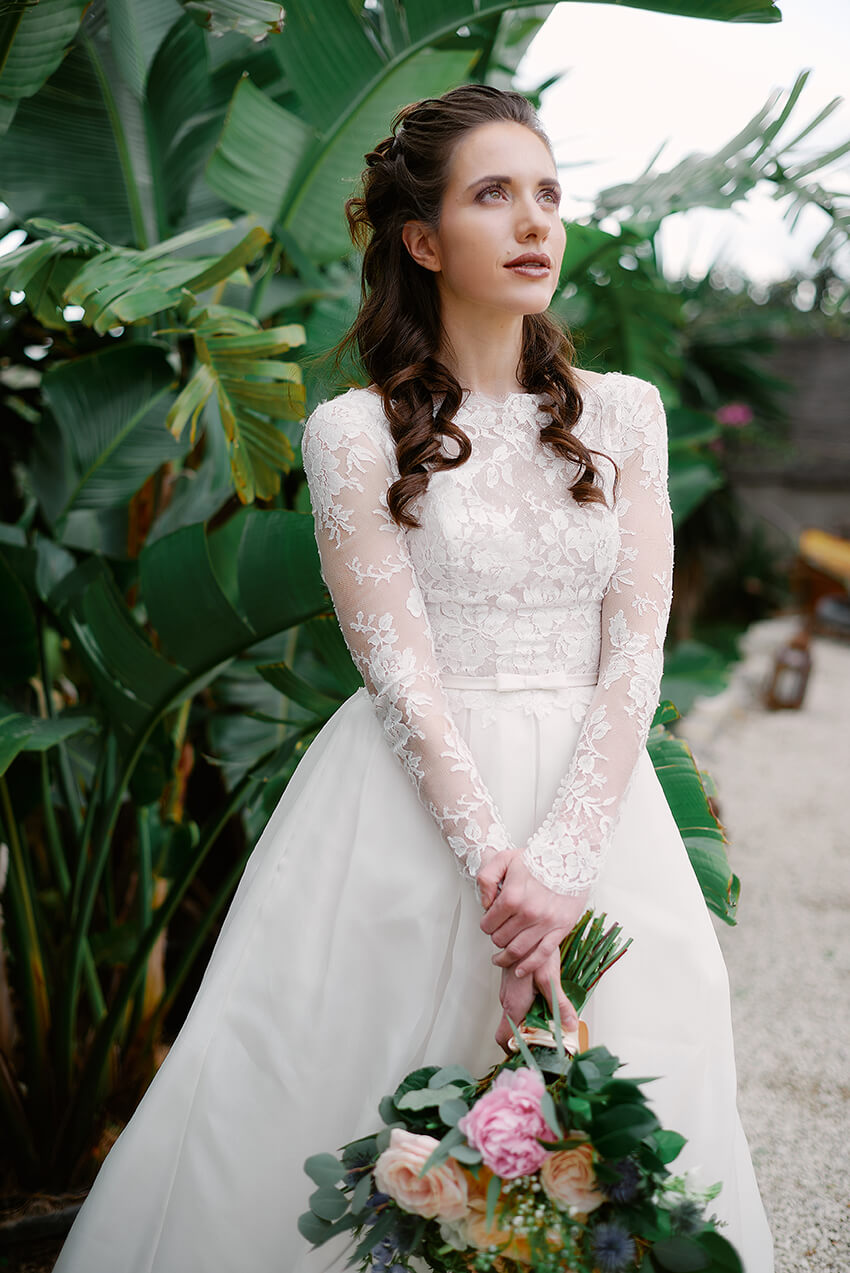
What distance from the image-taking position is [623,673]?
57.1 inches

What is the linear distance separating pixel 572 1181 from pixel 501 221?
119 cm

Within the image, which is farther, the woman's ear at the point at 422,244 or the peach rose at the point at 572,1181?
the woman's ear at the point at 422,244

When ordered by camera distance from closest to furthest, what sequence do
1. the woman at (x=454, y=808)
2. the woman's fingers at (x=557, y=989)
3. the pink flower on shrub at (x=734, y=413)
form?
the woman's fingers at (x=557, y=989)
the woman at (x=454, y=808)
the pink flower on shrub at (x=734, y=413)

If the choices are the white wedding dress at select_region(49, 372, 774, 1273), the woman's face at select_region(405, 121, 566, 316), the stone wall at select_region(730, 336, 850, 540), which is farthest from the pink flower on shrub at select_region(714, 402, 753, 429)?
the white wedding dress at select_region(49, 372, 774, 1273)

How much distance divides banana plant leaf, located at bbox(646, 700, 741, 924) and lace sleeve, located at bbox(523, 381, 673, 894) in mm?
389

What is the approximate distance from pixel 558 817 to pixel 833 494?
11904 mm

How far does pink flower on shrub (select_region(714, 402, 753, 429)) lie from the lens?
30.0 ft

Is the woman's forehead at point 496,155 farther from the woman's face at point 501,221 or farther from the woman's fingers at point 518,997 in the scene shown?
the woman's fingers at point 518,997

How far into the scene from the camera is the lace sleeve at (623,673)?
4.40ft

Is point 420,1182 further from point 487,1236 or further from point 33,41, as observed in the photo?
point 33,41

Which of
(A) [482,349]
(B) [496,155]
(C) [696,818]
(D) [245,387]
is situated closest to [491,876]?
(C) [696,818]

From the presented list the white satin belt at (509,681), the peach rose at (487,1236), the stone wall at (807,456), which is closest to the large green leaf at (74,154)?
the white satin belt at (509,681)

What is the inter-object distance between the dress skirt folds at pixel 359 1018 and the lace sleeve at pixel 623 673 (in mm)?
71

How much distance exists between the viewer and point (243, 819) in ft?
9.05
